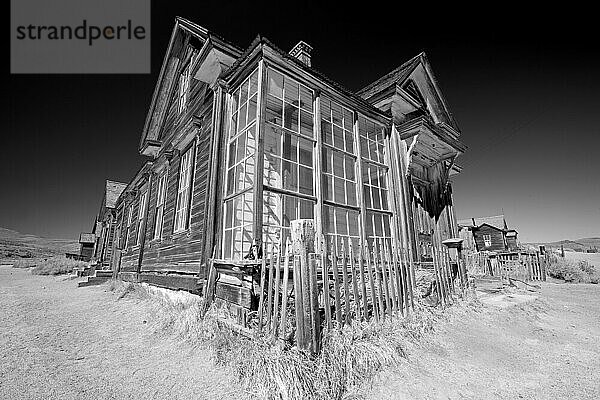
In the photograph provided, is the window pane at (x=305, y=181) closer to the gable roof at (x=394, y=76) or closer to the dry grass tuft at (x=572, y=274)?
the gable roof at (x=394, y=76)

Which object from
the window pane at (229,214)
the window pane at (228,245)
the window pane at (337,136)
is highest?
the window pane at (337,136)

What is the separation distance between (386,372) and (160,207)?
888 centimetres

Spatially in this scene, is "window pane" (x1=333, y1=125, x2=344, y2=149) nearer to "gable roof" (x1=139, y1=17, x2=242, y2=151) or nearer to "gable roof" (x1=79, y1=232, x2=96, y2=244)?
"gable roof" (x1=139, y1=17, x2=242, y2=151)

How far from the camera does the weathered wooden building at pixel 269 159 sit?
224 inches

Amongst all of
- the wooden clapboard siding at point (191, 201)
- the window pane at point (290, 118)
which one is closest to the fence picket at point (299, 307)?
the wooden clapboard siding at point (191, 201)

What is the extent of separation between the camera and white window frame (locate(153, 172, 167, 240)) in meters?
9.53

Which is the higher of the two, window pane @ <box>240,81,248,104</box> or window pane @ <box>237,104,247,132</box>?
window pane @ <box>240,81,248,104</box>

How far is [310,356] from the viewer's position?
3066mm

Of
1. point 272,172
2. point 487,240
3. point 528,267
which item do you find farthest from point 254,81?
point 487,240

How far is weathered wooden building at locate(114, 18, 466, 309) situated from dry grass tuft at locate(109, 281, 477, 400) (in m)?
0.63

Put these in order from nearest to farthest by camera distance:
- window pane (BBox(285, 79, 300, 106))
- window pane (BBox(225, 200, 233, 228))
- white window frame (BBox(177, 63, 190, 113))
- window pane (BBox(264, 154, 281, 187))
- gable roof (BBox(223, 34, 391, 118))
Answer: gable roof (BBox(223, 34, 391, 118)) → window pane (BBox(225, 200, 233, 228)) → window pane (BBox(285, 79, 300, 106)) → window pane (BBox(264, 154, 281, 187)) → white window frame (BBox(177, 63, 190, 113))

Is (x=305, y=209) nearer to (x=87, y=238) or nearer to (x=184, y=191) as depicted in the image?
(x=184, y=191)

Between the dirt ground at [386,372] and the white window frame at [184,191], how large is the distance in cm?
252

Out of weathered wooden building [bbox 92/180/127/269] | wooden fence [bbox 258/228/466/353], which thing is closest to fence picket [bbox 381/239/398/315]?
wooden fence [bbox 258/228/466/353]
